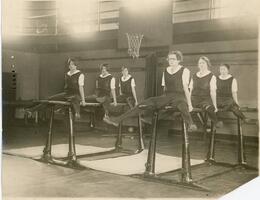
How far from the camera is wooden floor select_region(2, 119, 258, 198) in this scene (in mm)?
2559

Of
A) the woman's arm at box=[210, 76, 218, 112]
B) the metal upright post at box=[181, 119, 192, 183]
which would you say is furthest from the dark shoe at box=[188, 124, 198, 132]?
the woman's arm at box=[210, 76, 218, 112]

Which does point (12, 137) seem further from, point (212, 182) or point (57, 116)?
point (212, 182)

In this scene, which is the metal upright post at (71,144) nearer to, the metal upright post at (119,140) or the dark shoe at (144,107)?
the metal upright post at (119,140)

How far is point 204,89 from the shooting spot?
3.08m

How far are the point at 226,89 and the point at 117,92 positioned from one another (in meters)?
0.91

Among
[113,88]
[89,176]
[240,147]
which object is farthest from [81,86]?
[240,147]

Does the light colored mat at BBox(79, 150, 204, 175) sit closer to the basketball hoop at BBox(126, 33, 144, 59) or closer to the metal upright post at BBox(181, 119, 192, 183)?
the metal upright post at BBox(181, 119, 192, 183)

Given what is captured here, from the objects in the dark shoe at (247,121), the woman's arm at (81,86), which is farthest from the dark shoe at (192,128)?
the woman's arm at (81,86)

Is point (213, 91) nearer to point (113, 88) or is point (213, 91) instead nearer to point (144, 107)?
point (144, 107)

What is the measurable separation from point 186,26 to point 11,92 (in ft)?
4.85

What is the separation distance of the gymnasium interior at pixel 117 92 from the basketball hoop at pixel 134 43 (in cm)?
1

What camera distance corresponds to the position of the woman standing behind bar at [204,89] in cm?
302

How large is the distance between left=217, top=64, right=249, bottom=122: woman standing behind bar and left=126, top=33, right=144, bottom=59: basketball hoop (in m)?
0.71

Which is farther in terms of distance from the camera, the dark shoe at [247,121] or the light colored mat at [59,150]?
the dark shoe at [247,121]
